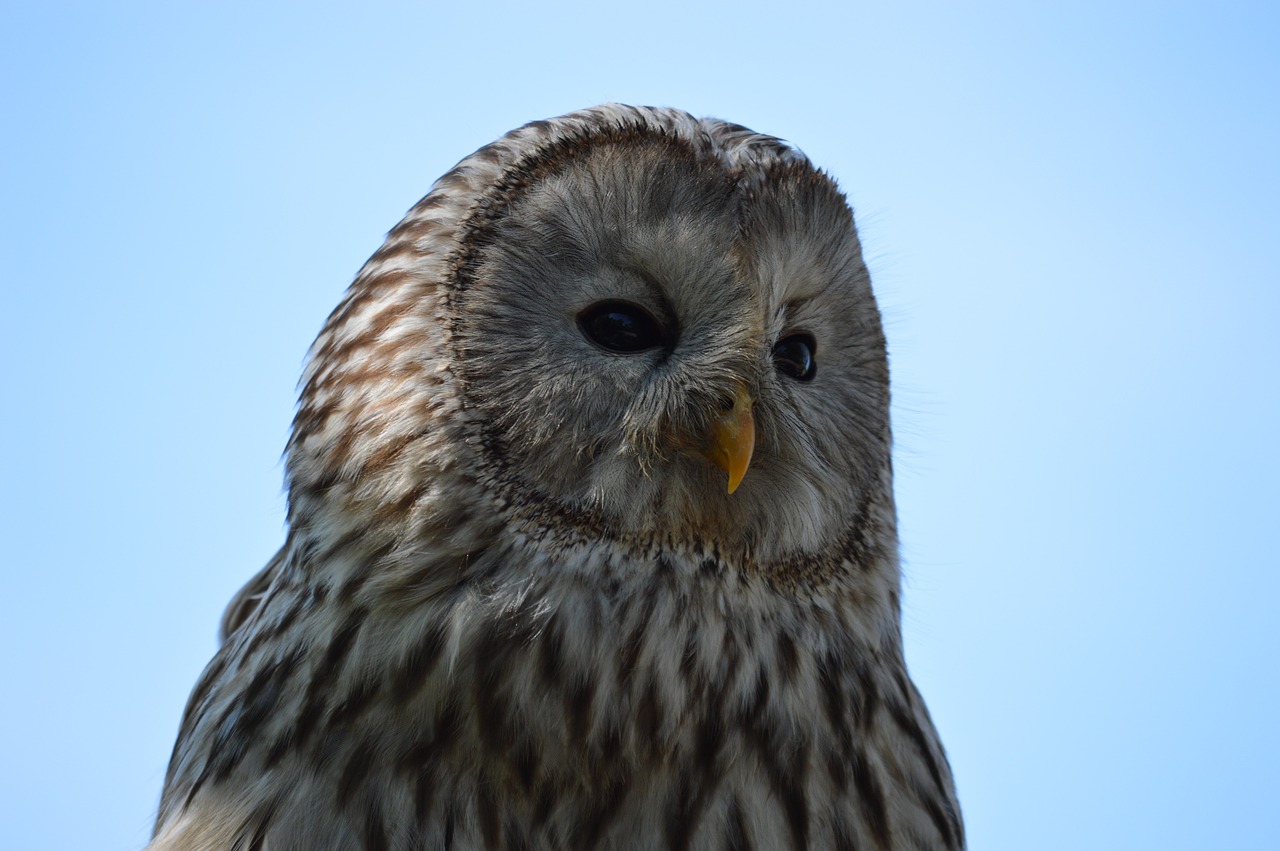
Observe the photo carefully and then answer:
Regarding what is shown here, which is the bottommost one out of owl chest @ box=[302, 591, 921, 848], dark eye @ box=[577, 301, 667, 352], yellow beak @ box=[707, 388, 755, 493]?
owl chest @ box=[302, 591, 921, 848]

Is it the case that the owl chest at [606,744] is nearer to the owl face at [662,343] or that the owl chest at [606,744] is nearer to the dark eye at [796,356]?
the owl face at [662,343]

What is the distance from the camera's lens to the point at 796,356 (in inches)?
104

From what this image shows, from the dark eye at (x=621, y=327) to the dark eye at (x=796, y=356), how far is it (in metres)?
0.24

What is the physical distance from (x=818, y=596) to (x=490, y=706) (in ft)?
2.19

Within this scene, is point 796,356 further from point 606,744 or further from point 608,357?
point 606,744

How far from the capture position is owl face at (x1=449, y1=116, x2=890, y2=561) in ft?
7.76

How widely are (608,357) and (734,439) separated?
0.28 m

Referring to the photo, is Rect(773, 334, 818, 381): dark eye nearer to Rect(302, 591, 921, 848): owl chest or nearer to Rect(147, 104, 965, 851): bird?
Rect(147, 104, 965, 851): bird

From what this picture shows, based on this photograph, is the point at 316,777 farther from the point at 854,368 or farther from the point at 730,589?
the point at 854,368

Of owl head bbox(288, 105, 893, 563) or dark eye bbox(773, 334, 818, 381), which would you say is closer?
owl head bbox(288, 105, 893, 563)

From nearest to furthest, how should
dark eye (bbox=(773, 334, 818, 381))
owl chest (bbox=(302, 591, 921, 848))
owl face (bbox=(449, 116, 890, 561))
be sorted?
owl chest (bbox=(302, 591, 921, 848)), owl face (bbox=(449, 116, 890, 561)), dark eye (bbox=(773, 334, 818, 381))

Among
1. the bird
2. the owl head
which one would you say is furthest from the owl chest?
the owl head

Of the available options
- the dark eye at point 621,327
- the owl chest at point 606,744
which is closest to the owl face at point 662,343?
the dark eye at point 621,327

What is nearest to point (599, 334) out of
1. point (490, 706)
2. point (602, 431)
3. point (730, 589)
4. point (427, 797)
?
point (602, 431)
